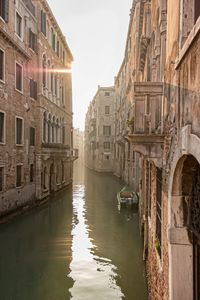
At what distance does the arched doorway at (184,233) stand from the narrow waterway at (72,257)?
4.12 meters

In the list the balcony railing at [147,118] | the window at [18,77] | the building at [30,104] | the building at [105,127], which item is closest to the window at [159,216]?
the balcony railing at [147,118]

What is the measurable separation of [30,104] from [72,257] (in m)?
11.0

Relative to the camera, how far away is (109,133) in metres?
47.4

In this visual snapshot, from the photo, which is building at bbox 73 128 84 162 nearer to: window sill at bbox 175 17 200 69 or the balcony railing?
the balcony railing

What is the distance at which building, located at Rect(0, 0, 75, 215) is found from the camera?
14703 millimetres

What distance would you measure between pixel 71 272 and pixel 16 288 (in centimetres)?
174

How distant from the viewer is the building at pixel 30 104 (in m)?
14.7

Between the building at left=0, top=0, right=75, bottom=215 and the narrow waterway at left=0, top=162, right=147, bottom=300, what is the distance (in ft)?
7.83

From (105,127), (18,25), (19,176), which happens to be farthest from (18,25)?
(105,127)

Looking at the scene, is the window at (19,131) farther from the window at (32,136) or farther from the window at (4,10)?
the window at (4,10)

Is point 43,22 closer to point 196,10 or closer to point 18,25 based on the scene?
point 18,25

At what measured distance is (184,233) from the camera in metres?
4.07

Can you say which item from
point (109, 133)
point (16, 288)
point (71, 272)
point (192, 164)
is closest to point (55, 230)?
point (71, 272)

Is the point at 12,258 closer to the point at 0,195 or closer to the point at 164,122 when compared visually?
the point at 0,195
